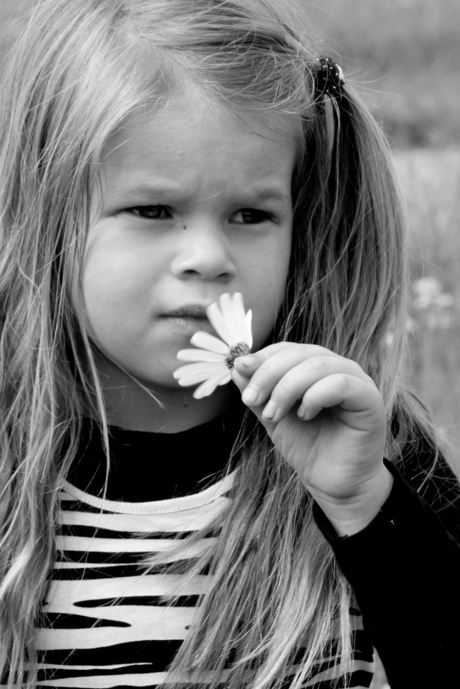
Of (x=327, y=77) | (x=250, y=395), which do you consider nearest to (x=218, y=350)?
(x=250, y=395)

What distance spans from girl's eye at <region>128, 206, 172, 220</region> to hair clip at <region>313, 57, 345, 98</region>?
0.42m

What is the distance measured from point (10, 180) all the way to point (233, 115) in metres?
0.46

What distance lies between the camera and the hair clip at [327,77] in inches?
74.7

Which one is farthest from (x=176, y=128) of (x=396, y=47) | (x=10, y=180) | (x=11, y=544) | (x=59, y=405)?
(x=396, y=47)

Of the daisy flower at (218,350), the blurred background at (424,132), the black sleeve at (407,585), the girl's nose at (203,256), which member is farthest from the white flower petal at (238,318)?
the blurred background at (424,132)

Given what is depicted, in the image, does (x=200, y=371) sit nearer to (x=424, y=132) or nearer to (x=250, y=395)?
(x=250, y=395)

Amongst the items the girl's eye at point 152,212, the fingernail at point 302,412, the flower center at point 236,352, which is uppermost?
the girl's eye at point 152,212

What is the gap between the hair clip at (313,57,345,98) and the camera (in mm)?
1896

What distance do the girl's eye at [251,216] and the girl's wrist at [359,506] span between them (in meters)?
0.47

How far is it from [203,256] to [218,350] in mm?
194

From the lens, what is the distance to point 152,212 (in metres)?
1.69

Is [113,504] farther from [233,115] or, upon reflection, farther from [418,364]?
[418,364]

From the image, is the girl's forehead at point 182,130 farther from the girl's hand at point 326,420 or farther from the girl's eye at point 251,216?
the girl's hand at point 326,420

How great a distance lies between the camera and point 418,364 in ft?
10.2
